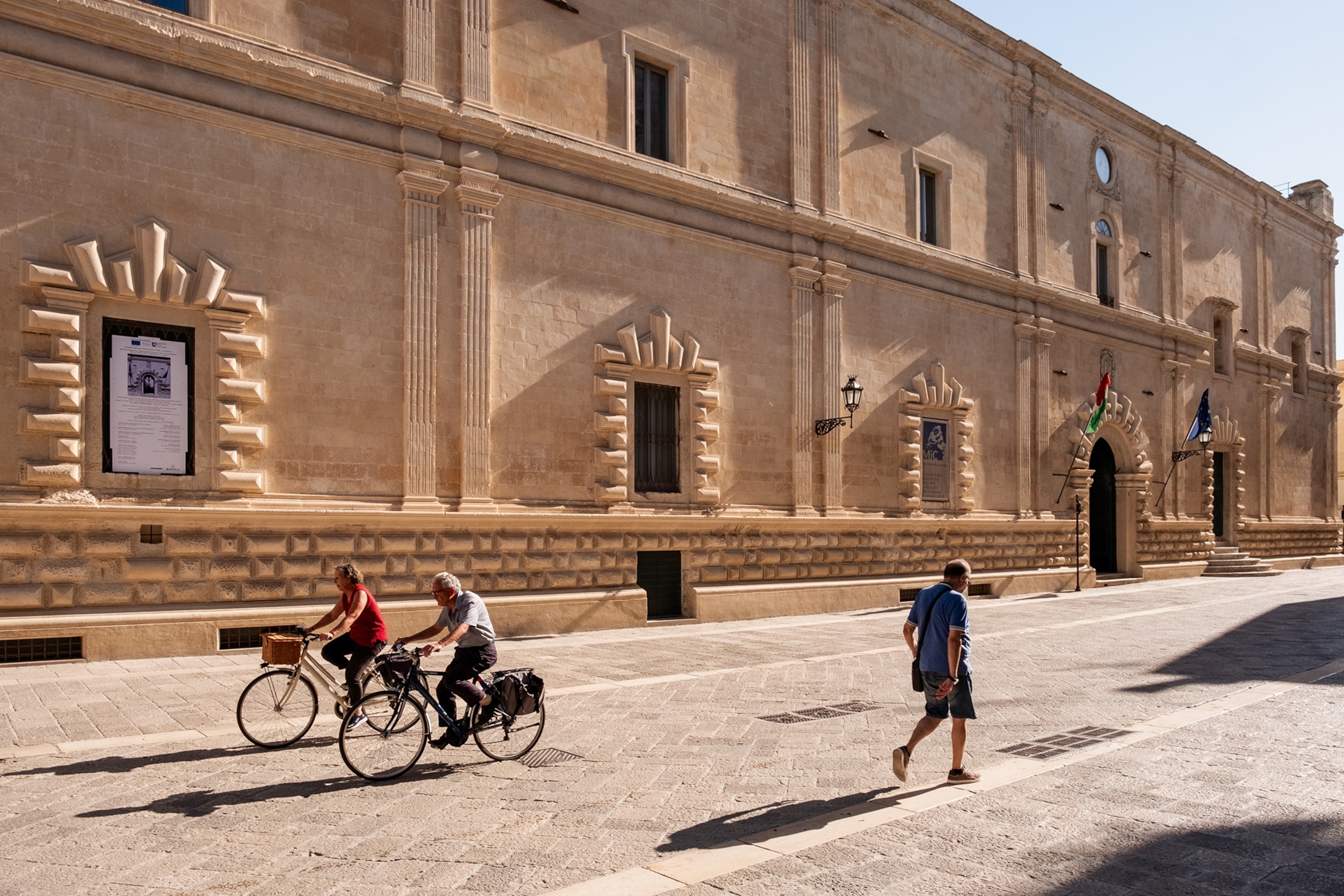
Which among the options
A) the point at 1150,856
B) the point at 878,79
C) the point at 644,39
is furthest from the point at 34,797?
the point at 878,79

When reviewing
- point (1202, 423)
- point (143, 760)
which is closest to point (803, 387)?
point (143, 760)

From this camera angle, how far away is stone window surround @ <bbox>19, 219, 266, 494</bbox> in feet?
37.8

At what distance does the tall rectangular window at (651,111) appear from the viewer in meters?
18.0

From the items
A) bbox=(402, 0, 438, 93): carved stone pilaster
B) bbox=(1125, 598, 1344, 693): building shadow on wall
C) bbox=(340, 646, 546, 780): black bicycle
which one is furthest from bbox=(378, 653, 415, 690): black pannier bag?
bbox=(402, 0, 438, 93): carved stone pilaster

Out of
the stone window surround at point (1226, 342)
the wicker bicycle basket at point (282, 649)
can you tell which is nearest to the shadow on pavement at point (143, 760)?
the wicker bicycle basket at point (282, 649)

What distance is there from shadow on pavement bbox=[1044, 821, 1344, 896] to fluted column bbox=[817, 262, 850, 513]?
13.8 metres

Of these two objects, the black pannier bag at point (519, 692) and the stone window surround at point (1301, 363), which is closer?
the black pannier bag at point (519, 692)

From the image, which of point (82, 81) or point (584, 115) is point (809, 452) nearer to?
point (584, 115)

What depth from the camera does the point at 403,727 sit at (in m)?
7.35

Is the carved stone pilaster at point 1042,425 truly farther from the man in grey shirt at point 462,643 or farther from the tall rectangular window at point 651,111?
the man in grey shirt at point 462,643

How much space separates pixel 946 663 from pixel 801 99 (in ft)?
50.7

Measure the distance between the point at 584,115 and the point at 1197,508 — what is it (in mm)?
23621

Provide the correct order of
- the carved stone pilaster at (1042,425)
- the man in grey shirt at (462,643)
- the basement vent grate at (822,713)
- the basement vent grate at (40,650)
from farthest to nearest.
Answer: the carved stone pilaster at (1042,425)
the basement vent grate at (40,650)
the basement vent grate at (822,713)
the man in grey shirt at (462,643)

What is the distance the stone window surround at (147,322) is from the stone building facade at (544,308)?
45mm
